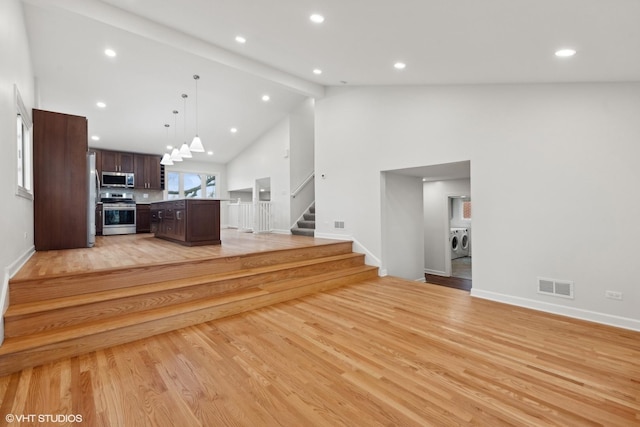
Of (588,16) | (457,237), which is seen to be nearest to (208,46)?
(588,16)

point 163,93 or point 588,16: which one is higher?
point 163,93

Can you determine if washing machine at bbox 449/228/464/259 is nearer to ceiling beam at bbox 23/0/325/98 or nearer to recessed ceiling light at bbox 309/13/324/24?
ceiling beam at bbox 23/0/325/98


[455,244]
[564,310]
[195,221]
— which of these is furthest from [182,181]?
[564,310]

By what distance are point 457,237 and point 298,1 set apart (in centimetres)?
908

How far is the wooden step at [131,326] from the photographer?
2.26m

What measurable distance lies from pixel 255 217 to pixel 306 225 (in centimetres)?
145

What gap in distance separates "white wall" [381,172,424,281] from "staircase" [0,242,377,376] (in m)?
1.72

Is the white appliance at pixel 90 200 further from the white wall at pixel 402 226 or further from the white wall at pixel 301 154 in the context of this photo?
the white wall at pixel 402 226

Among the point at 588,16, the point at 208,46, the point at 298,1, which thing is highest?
the point at 208,46

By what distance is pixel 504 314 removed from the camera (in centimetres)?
354

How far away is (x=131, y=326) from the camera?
107 inches

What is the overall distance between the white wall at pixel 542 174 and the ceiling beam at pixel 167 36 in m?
2.23

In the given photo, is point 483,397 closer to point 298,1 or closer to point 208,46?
point 298,1

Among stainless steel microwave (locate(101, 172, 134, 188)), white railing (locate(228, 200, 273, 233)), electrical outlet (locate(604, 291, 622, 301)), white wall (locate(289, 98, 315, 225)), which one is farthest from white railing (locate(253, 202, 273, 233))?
electrical outlet (locate(604, 291, 622, 301))
